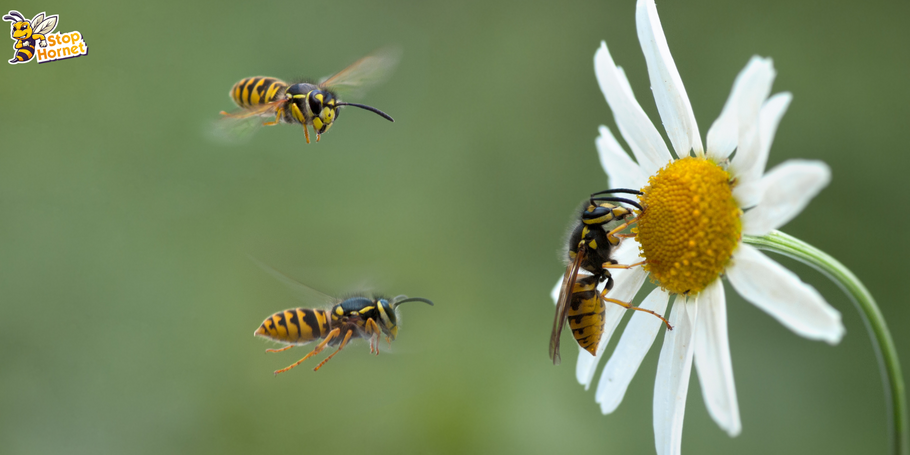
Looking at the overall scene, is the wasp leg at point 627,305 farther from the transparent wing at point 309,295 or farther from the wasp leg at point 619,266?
the transparent wing at point 309,295

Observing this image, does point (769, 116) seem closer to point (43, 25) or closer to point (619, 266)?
point (619, 266)

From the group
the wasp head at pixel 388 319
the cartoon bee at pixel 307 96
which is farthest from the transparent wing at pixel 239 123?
the wasp head at pixel 388 319

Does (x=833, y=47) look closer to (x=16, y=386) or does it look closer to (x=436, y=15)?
(x=436, y=15)

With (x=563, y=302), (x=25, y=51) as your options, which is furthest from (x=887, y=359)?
(x=25, y=51)

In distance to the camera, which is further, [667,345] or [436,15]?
[436,15]

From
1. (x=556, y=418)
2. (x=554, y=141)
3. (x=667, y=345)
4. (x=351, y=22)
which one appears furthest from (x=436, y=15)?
(x=667, y=345)

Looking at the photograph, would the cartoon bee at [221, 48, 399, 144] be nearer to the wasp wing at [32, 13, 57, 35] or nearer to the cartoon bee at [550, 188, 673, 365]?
the cartoon bee at [550, 188, 673, 365]
